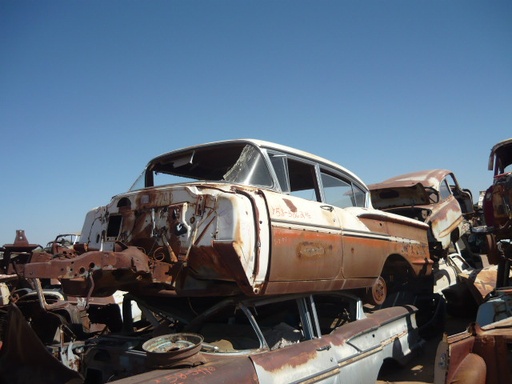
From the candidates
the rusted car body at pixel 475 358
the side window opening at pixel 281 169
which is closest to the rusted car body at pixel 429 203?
the side window opening at pixel 281 169

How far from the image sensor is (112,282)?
343cm

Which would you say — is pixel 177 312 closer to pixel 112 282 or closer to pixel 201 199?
pixel 112 282

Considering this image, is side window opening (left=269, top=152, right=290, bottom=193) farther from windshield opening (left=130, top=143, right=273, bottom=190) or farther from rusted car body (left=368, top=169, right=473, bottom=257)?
rusted car body (left=368, top=169, right=473, bottom=257)

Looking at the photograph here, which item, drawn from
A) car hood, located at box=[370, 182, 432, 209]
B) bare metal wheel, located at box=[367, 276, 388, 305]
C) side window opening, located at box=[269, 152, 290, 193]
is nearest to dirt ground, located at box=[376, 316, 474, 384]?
bare metal wheel, located at box=[367, 276, 388, 305]

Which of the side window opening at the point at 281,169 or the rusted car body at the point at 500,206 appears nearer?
the side window opening at the point at 281,169

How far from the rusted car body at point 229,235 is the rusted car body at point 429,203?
9.40 ft

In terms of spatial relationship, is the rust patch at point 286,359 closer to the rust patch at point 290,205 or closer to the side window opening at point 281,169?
the rust patch at point 290,205

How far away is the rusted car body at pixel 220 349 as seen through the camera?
295cm

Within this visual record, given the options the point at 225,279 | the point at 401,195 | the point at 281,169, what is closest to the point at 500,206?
the point at 401,195

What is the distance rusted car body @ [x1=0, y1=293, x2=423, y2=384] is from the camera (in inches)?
116

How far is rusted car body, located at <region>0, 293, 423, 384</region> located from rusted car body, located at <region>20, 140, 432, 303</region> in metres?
0.38

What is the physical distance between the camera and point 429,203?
7.69 metres

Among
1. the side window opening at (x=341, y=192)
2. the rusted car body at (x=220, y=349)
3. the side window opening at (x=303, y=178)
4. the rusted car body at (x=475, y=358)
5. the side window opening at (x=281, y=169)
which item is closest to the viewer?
the rusted car body at (x=475, y=358)

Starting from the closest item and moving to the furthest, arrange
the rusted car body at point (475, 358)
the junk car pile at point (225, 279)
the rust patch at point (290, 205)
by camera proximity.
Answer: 1. the rusted car body at point (475, 358)
2. the junk car pile at point (225, 279)
3. the rust patch at point (290, 205)
